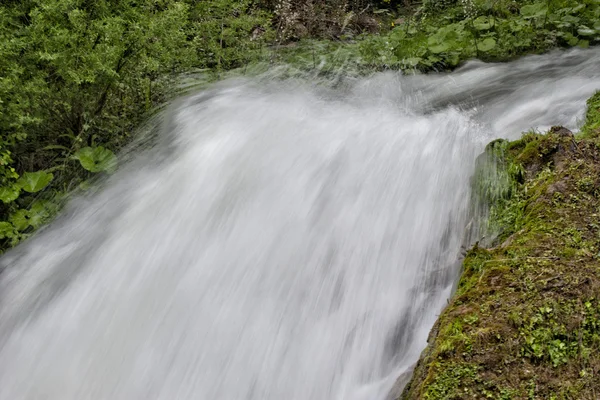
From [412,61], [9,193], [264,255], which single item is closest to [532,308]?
[264,255]

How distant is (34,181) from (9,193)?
0.79 feet

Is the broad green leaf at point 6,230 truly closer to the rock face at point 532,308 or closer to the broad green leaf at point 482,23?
the rock face at point 532,308

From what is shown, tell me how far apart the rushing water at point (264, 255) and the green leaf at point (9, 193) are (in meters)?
0.39

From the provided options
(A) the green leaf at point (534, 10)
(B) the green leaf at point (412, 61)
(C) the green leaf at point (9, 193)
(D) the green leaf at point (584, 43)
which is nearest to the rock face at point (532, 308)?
(B) the green leaf at point (412, 61)

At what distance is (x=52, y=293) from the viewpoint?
13.2ft

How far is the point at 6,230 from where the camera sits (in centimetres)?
458

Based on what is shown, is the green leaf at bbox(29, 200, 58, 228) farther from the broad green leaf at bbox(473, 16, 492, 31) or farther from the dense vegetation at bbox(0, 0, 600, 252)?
the broad green leaf at bbox(473, 16, 492, 31)

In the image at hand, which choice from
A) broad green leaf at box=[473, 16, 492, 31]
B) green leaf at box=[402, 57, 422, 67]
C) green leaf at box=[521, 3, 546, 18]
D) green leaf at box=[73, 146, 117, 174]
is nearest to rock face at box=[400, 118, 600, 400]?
green leaf at box=[402, 57, 422, 67]

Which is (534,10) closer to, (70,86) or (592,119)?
(592,119)

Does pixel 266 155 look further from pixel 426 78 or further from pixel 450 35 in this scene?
pixel 450 35

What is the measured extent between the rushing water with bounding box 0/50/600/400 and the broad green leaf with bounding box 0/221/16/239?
16 centimetres

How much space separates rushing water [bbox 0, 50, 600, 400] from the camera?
307 centimetres

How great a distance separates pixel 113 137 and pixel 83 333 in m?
2.33

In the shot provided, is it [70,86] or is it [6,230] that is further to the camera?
[70,86]
